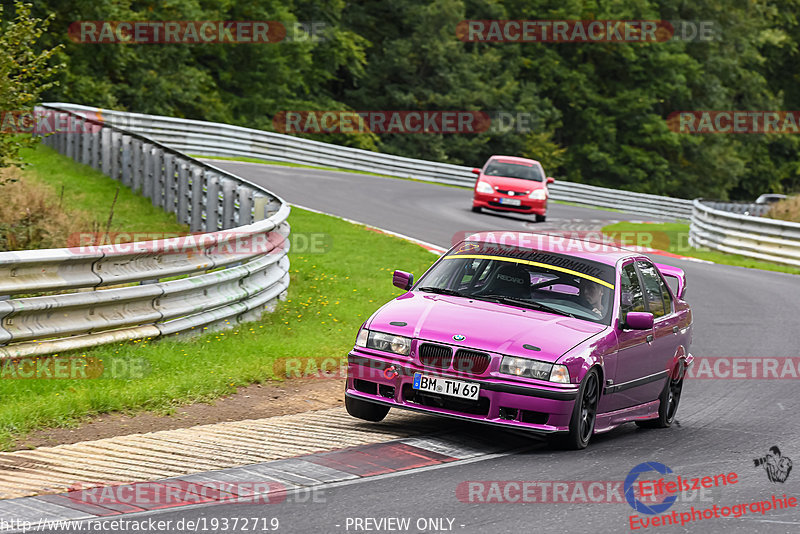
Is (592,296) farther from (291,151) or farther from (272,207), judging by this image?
(291,151)

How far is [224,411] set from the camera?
353 inches

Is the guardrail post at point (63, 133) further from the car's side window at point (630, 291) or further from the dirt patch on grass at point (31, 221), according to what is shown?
the car's side window at point (630, 291)

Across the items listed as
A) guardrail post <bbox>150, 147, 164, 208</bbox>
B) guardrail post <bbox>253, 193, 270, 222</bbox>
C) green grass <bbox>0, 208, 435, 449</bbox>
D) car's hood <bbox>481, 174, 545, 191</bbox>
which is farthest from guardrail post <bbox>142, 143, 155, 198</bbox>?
car's hood <bbox>481, 174, 545, 191</bbox>

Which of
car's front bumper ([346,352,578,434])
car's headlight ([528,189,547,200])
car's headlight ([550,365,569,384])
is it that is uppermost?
car's headlight ([550,365,569,384])

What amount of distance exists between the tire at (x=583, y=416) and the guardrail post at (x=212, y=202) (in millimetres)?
9490

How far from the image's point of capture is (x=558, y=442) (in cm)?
834

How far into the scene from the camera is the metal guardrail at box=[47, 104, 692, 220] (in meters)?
35.1

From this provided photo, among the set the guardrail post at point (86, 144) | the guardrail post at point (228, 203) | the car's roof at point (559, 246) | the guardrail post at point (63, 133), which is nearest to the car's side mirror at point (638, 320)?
the car's roof at point (559, 246)

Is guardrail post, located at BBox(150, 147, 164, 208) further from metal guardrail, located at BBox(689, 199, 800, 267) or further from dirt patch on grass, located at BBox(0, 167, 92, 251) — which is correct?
metal guardrail, located at BBox(689, 199, 800, 267)

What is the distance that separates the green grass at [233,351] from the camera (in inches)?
324

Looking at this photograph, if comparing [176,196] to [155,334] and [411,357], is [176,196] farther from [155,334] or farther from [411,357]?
[411,357]

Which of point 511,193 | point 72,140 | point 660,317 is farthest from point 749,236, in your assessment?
point 660,317

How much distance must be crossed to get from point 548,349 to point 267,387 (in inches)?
115

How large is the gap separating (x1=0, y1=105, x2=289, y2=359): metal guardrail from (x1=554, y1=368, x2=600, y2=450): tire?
394 cm
